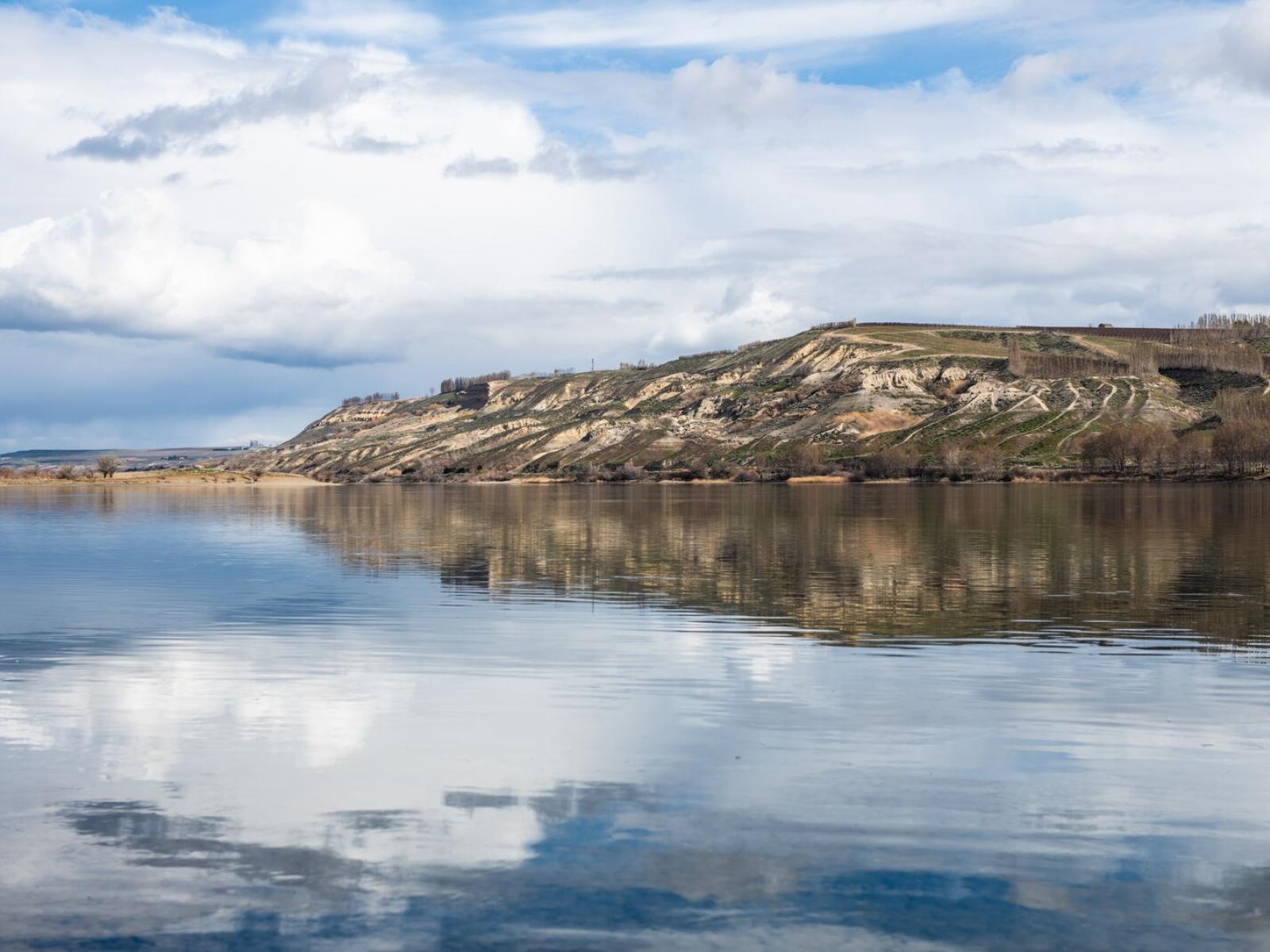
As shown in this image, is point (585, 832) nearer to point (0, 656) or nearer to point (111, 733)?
point (111, 733)

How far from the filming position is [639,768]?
18922 mm

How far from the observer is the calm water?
42.1 ft

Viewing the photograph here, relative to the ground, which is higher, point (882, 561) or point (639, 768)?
point (882, 561)

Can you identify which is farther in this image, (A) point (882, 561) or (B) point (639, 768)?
(A) point (882, 561)

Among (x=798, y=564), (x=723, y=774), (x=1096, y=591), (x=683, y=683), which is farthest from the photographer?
(x=798, y=564)

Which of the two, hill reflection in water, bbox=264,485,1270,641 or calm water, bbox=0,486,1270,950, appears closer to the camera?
calm water, bbox=0,486,1270,950

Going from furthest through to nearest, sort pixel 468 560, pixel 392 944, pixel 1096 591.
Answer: pixel 468 560
pixel 1096 591
pixel 392 944

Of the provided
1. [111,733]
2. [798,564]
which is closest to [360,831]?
[111,733]

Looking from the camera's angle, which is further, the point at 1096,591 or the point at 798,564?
the point at 798,564

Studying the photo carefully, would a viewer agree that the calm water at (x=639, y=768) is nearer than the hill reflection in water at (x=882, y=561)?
Yes

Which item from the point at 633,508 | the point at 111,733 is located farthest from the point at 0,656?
the point at 633,508

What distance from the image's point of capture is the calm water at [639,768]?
1282 centimetres

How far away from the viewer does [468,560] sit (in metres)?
62.2

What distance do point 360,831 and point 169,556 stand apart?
5620 centimetres
